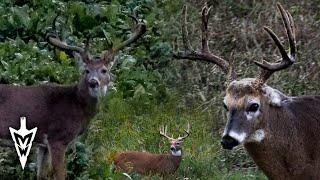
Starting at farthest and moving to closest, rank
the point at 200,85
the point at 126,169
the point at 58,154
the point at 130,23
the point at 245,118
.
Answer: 1. the point at 130,23
2. the point at 200,85
3. the point at 126,169
4. the point at 58,154
5. the point at 245,118

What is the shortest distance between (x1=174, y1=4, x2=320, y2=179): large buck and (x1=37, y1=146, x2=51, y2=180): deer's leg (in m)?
2.27

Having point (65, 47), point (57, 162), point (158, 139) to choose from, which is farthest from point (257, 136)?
point (158, 139)

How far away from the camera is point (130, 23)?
15289 millimetres

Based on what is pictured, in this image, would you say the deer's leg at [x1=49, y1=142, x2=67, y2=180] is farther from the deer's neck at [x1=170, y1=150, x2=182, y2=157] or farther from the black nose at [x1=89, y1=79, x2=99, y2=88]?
the deer's neck at [x1=170, y1=150, x2=182, y2=157]

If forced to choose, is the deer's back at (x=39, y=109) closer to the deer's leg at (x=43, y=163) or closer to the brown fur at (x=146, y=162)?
the deer's leg at (x=43, y=163)

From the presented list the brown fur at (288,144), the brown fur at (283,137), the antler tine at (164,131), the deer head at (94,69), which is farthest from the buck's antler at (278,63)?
the antler tine at (164,131)

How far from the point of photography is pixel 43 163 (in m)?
10.0

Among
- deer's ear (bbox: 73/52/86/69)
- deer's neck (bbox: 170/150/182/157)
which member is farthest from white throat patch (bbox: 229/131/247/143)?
deer's ear (bbox: 73/52/86/69)

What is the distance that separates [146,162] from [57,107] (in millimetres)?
1101

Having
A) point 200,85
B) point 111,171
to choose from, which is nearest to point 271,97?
point 111,171

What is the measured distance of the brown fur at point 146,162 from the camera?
10711 mm

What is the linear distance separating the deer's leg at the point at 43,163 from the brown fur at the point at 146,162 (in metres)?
0.88

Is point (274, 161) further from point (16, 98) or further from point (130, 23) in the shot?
point (130, 23)

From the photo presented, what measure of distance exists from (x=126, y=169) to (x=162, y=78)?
321cm
